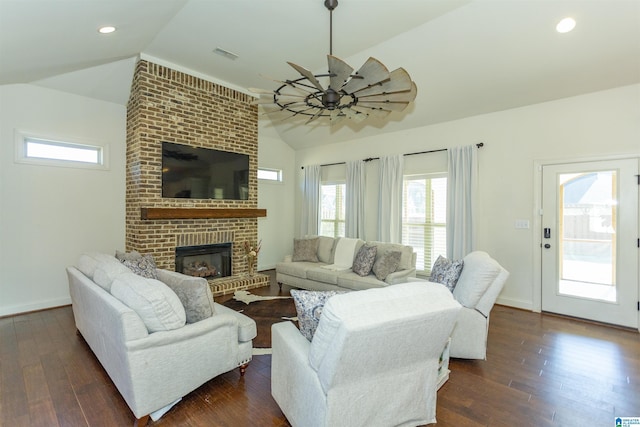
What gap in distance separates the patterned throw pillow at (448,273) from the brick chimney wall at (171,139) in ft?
11.8

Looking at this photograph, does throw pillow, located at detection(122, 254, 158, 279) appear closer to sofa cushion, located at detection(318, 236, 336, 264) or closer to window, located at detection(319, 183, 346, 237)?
sofa cushion, located at detection(318, 236, 336, 264)

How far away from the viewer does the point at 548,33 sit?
3305 mm

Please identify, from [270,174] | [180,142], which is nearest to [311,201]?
[270,174]

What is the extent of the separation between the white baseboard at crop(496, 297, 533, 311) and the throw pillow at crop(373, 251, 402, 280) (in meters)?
1.72

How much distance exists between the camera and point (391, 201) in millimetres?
5750

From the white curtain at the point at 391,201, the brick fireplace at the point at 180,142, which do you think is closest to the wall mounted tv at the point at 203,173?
the brick fireplace at the point at 180,142

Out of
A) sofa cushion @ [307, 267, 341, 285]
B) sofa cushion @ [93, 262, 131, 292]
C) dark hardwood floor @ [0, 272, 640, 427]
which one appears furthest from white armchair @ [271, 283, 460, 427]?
sofa cushion @ [307, 267, 341, 285]

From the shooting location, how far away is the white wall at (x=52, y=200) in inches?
161

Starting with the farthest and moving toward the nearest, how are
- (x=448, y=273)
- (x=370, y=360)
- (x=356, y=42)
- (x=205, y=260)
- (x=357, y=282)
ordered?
(x=205, y=260) → (x=357, y=282) → (x=356, y=42) → (x=448, y=273) → (x=370, y=360)

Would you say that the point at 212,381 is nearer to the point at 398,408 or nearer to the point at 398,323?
the point at 398,408

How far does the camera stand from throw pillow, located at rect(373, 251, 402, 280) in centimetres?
436

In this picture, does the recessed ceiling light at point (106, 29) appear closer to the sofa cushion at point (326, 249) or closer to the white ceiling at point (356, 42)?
the white ceiling at point (356, 42)

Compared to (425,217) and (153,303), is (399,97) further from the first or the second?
(425,217)

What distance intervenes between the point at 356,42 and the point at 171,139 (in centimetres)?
304
